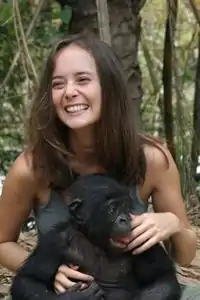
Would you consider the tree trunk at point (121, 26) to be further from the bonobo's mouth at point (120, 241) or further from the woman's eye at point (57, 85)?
the bonobo's mouth at point (120, 241)

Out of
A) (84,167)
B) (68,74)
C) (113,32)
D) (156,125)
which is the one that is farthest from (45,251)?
(156,125)

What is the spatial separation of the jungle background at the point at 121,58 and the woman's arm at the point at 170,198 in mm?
297

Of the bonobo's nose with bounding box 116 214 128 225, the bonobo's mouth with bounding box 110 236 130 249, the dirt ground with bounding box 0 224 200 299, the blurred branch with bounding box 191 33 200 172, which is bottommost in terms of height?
the dirt ground with bounding box 0 224 200 299

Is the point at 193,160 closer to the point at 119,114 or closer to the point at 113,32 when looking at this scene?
the point at 113,32

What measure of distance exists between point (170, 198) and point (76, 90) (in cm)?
51

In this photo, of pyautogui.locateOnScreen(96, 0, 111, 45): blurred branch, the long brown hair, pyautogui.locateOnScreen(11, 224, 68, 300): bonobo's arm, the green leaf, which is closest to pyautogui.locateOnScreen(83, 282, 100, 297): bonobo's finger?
pyautogui.locateOnScreen(11, 224, 68, 300): bonobo's arm

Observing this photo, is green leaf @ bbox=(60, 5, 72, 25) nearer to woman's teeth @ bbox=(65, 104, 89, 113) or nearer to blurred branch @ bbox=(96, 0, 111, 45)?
blurred branch @ bbox=(96, 0, 111, 45)

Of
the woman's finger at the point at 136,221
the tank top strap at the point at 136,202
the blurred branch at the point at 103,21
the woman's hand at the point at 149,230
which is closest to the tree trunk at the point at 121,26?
the blurred branch at the point at 103,21

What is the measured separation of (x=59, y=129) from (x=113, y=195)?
1.56 feet

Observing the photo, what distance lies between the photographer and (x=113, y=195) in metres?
2.18

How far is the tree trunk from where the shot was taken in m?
3.63

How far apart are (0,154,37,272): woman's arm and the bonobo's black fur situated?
297mm

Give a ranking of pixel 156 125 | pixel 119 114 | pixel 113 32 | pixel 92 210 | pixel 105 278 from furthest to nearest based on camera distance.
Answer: pixel 156 125
pixel 113 32
pixel 119 114
pixel 105 278
pixel 92 210

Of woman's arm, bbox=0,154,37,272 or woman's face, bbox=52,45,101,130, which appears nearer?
woman's face, bbox=52,45,101,130
